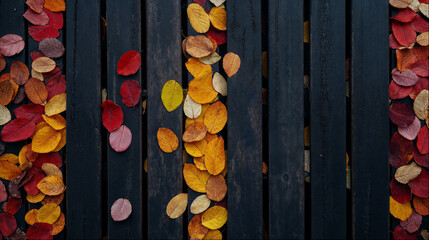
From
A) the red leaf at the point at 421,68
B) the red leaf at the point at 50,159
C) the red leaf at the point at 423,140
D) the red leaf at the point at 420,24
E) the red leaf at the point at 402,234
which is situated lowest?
the red leaf at the point at 402,234

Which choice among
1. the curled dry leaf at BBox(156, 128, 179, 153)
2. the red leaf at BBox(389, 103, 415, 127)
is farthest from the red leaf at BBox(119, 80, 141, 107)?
the red leaf at BBox(389, 103, 415, 127)

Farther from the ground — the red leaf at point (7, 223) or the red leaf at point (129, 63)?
the red leaf at point (129, 63)

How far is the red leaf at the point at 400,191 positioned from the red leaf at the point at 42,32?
1496mm

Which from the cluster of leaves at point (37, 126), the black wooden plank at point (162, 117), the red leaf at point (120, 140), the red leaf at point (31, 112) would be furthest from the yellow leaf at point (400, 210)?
the red leaf at point (31, 112)

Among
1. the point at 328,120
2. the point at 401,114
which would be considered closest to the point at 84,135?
the point at 328,120

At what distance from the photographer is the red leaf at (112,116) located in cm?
96

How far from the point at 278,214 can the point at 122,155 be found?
664 millimetres

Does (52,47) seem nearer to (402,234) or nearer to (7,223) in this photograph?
(7,223)

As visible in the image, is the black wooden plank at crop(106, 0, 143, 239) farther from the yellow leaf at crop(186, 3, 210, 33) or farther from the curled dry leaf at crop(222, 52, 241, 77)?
the curled dry leaf at crop(222, 52, 241, 77)

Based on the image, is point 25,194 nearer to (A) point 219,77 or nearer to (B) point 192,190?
(B) point 192,190

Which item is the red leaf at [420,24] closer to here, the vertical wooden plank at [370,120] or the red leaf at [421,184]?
the vertical wooden plank at [370,120]

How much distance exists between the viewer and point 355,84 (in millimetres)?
972

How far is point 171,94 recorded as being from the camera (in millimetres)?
954

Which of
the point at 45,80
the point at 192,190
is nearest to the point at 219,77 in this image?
the point at 192,190
